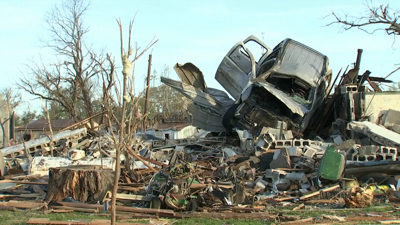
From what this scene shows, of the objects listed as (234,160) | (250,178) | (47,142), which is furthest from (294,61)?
(47,142)

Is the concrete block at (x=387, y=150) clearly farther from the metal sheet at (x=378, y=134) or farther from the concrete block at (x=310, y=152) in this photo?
the concrete block at (x=310, y=152)

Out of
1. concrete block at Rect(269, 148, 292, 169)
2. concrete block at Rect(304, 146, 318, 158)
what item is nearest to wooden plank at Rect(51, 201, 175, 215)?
concrete block at Rect(269, 148, 292, 169)

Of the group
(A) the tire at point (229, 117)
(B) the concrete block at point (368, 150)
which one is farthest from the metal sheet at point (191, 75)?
(B) the concrete block at point (368, 150)

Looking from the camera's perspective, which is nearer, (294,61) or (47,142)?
(294,61)

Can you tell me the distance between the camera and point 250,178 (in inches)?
434

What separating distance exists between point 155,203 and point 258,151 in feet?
18.5

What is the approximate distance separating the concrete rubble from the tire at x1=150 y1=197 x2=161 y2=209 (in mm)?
19

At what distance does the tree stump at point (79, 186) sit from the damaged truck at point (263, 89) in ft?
20.4

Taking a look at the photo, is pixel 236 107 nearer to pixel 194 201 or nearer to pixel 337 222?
pixel 194 201

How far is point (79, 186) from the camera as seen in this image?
8906mm

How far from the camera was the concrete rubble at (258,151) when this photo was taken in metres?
8.84

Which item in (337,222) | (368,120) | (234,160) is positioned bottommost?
(337,222)

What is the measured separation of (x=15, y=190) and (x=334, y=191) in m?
7.33

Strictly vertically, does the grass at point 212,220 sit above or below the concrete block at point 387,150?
below
